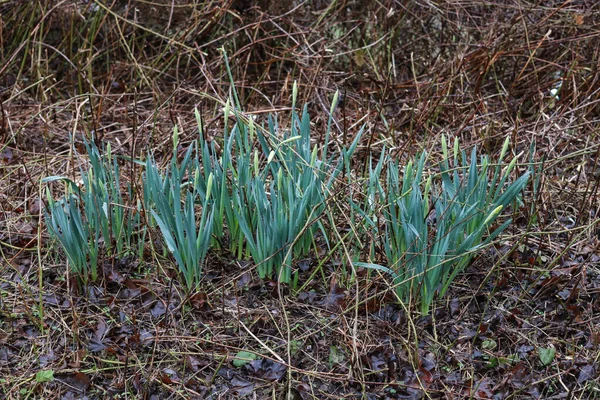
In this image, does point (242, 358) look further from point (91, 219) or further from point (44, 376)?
point (91, 219)

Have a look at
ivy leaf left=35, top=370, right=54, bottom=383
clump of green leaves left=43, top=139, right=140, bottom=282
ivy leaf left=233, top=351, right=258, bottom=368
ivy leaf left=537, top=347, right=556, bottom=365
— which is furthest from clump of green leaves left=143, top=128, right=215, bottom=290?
ivy leaf left=537, top=347, right=556, bottom=365

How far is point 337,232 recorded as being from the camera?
8.91ft

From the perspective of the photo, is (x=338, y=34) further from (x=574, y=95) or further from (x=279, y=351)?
(x=279, y=351)

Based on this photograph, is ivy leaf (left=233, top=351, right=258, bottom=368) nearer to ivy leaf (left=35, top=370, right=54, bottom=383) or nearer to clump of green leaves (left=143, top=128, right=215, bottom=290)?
clump of green leaves (left=143, top=128, right=215, bottom=290)

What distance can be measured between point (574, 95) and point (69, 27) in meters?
3.04

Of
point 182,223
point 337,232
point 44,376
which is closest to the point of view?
point 44,376

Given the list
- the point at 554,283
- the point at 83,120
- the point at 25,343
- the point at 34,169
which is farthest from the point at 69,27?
the point at 554,283

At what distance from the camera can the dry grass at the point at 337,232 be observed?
98.0 inches

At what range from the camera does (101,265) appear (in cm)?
283

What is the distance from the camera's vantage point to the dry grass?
98.0 inches

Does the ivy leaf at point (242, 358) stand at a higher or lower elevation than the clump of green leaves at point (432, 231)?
lower

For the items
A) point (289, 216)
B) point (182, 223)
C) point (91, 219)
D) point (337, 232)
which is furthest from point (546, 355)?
point (91, 219)

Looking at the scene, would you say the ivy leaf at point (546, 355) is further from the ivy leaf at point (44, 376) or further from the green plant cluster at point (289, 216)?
the ivy leaf at point (44, 376)

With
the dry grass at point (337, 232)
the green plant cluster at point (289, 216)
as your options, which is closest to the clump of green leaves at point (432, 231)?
the green plant cluster at point (289, 216)
